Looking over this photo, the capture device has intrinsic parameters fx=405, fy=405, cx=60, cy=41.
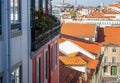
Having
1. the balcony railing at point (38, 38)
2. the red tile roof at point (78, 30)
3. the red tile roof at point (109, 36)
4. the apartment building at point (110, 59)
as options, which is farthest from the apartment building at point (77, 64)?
the red tile roof at point (109, 36)

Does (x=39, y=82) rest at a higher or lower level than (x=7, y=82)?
lower

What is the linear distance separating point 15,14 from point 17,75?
1188 millimetres

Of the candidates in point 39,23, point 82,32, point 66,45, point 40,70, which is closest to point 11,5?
point 39,23

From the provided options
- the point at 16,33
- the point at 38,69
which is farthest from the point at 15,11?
the point at 38,69

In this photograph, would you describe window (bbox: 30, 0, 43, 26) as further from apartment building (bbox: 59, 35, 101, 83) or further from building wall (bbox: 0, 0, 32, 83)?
apartment building (bbox: 59, 35, 101, 83)

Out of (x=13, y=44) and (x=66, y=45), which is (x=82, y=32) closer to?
(x=66, y=45)

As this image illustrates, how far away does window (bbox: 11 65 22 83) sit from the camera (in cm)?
745

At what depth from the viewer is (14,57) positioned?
24.4 ft

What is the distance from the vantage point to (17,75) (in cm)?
787

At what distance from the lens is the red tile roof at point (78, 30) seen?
64500 millimetres

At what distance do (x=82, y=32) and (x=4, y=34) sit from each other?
2302 inches

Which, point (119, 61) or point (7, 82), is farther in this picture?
point (119, 61)

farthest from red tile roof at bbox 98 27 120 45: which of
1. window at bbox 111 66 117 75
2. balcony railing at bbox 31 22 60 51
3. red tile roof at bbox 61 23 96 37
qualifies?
balcony railing at bbox 31 22 60 51

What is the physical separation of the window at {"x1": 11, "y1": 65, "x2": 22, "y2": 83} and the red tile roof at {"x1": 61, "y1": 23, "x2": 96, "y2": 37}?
55935mm
